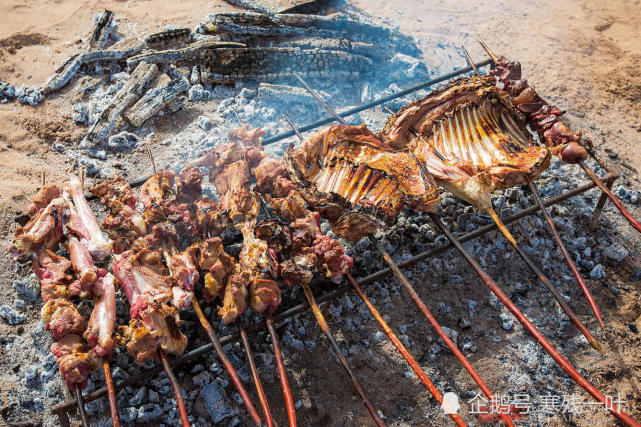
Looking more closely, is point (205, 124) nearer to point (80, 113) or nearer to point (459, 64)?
point (80, 113)

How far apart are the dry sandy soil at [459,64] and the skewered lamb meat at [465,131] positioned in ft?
4.53

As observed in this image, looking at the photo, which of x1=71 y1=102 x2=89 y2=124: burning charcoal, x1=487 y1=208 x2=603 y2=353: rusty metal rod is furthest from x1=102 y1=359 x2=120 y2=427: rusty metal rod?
x1=71 y1=102 x2=89 y2=124: burning charcoal

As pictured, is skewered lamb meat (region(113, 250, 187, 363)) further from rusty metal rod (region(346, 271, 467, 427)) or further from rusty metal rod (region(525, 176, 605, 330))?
rusty metal rod (region(525, 176, 605, 330))

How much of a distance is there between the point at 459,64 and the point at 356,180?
5372 mm

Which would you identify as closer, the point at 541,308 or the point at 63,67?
the point at 541,308

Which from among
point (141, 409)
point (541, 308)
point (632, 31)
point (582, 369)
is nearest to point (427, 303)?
point (541, 308)

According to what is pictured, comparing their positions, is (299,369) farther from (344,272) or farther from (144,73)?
(144,73)

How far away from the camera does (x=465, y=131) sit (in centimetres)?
440

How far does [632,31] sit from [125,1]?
36.1 feet

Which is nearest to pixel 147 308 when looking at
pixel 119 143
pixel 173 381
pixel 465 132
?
pixel 173 381

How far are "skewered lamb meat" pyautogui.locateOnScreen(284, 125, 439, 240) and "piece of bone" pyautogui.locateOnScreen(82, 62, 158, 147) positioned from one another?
3380mm

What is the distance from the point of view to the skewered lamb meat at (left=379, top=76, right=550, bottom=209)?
400 centimetres

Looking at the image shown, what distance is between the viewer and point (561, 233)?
15.7ft

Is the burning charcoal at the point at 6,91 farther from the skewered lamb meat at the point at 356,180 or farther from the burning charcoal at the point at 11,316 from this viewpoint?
the skewered lamb meat at the point at 356,180
